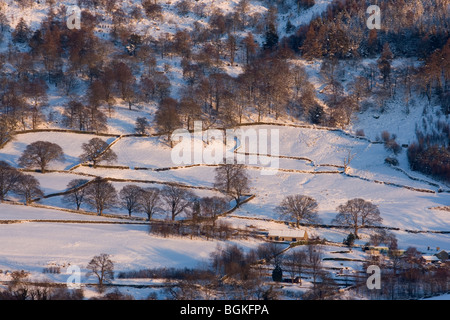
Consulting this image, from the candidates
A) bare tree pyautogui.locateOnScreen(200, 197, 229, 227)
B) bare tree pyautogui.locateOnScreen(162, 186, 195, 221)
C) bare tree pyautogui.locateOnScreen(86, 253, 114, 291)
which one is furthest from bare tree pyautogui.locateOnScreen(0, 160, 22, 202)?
bare tree pyautogui.locateOnScreen(86, 253, 114, 291)

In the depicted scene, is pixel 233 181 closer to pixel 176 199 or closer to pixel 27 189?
pixel 176 199

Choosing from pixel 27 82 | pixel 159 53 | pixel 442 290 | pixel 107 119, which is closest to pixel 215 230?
pixel 442 290

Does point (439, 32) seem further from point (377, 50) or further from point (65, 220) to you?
point (65, 220)

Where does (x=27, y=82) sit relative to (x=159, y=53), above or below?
below

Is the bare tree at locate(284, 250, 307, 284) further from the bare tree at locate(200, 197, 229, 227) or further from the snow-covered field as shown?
the bare tree at locate(200, 197, 229, 227)
